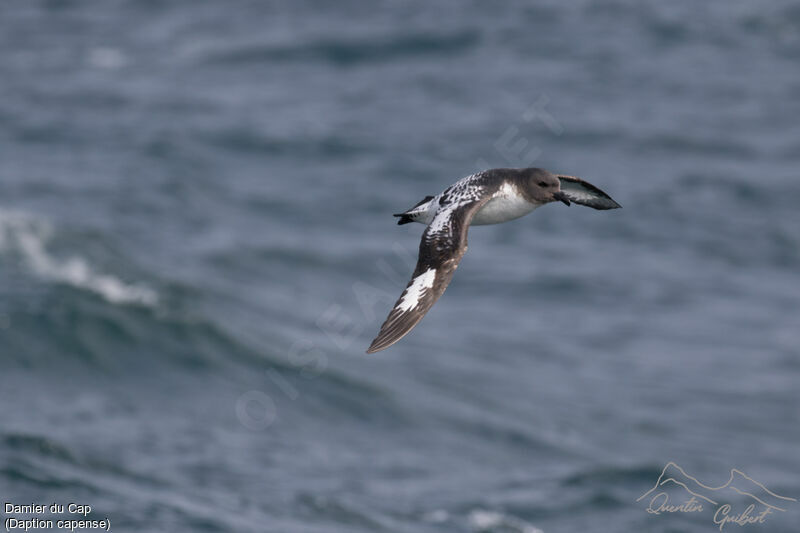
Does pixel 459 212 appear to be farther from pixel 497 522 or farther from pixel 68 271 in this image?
pixel 68 271

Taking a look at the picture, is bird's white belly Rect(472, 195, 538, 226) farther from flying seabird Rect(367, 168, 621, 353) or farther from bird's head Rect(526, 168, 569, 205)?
bird's head Rect(526, 168, 569, 205)

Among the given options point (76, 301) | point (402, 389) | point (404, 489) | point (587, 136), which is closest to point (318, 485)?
point (404, 489)

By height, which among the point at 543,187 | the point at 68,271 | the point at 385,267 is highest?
the point at 385,267

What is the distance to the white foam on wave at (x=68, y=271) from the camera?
35.2 m

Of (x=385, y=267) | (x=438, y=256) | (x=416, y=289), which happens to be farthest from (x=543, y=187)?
(x=385, y=267)

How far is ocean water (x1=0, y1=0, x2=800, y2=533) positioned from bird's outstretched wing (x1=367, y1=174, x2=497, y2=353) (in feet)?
47.4

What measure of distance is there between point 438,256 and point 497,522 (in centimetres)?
1846

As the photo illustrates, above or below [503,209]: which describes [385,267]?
above

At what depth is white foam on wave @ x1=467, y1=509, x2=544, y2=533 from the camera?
28.4 metres

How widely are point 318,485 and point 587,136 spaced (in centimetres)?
2672

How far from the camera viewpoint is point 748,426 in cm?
3597

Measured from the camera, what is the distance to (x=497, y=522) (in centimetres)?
2870

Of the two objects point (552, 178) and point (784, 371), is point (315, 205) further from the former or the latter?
point (552, 178)

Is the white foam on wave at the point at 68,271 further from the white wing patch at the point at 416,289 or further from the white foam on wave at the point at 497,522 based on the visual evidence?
the white wing patch at the point at 416,289
